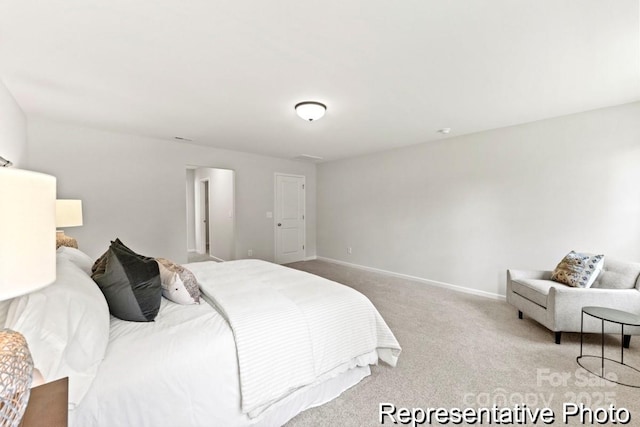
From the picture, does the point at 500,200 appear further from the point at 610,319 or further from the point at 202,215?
the point at 202,215

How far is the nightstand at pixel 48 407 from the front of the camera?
2.38 ft

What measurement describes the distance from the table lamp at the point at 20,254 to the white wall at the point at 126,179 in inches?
158

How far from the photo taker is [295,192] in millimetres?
6336

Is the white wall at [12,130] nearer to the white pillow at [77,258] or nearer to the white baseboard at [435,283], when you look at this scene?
the white pillow at [77,258]

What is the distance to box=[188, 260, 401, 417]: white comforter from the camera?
1.50 m

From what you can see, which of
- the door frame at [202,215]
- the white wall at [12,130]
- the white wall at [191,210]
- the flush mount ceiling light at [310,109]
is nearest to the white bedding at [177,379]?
the flush mount ceiling light at [310,109]

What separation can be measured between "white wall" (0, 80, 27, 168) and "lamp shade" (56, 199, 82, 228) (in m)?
0.56

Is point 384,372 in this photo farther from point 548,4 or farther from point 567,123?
point 567,123

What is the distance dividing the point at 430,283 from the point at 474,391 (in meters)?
2.74

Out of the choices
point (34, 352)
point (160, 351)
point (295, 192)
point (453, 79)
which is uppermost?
point (453, 79)

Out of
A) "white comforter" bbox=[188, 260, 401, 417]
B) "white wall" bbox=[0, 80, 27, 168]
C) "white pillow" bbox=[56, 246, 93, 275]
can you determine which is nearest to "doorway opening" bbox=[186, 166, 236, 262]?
"white wall" bbox=[0, 80, 27, 168]

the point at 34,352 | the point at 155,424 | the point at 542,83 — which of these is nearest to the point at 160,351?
the point at 155,424

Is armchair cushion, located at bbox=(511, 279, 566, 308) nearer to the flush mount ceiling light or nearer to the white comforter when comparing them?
the white comforter

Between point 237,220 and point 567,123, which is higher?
point 567,123
